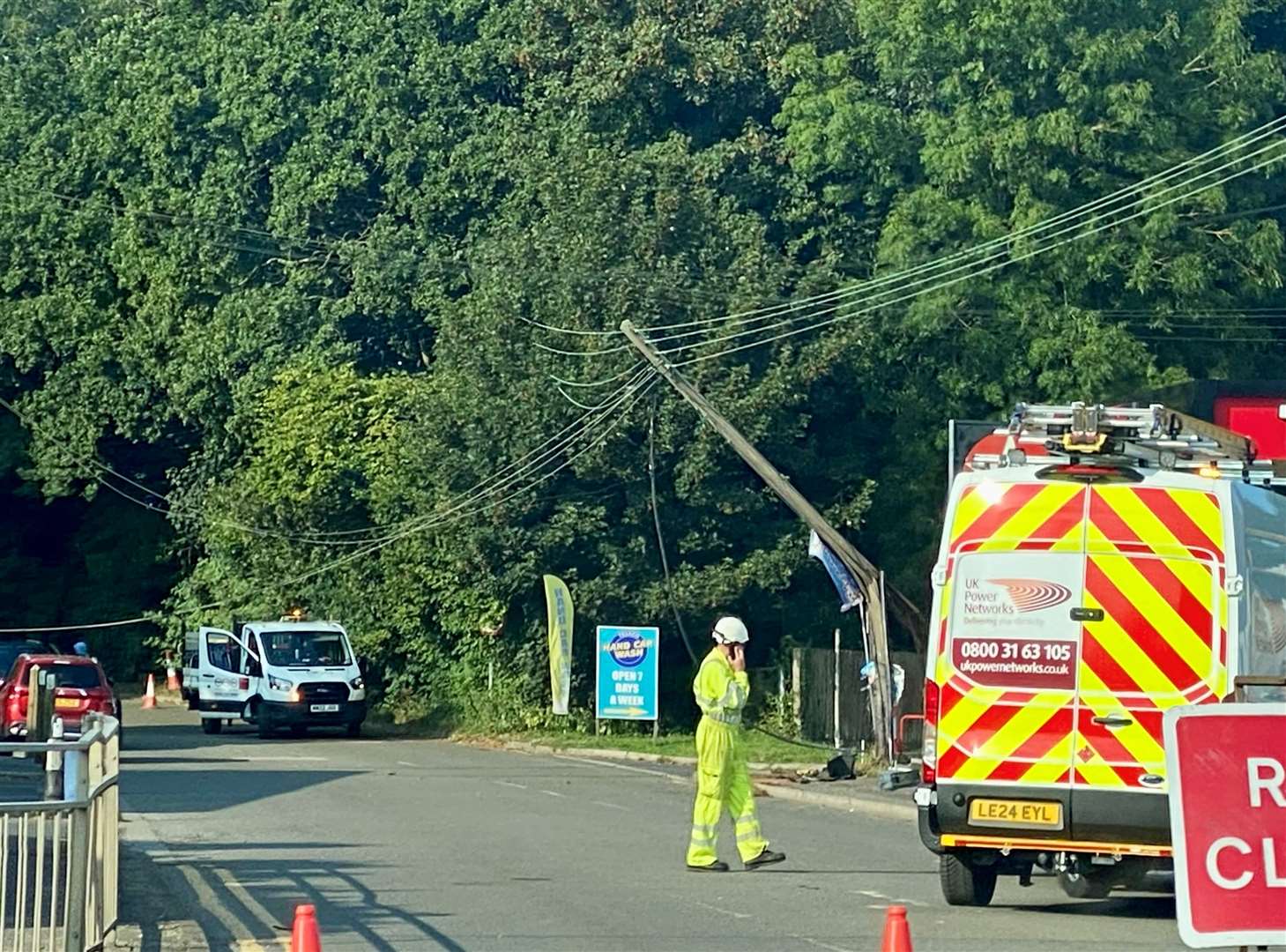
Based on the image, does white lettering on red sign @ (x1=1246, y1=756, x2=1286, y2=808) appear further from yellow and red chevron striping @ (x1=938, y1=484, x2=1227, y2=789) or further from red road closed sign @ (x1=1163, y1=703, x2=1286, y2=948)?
yellow and red chevron striping @ (x1=938, y1=484, x2=1227, y2=789)

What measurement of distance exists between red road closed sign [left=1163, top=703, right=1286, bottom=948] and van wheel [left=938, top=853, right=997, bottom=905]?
23.6ft

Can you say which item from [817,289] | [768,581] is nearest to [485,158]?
[817,289]

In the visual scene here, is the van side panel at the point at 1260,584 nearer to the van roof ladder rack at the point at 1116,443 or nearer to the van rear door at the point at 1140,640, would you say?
the van rear door at the point at 1140,640

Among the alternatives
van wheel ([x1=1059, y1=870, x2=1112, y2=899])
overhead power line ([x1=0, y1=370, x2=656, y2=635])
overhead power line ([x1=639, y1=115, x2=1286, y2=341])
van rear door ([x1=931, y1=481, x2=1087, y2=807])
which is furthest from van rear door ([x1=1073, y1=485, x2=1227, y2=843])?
overhead power line ([x1=639, y1=115, x2=1286, y2=341])

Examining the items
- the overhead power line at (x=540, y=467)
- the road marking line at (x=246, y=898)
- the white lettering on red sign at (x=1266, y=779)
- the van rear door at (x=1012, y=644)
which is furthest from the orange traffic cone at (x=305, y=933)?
the overhead power line at (x=540, y=467)

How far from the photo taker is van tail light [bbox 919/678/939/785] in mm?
13516

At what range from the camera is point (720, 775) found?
50.6ft

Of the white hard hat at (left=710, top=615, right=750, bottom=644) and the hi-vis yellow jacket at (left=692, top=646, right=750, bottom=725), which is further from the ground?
the white hard hat at (left=710, top=615, right=750, bottom=644)

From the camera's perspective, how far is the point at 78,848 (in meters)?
9.98

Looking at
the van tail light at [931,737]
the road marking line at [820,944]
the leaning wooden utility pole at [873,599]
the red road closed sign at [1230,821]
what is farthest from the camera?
the leaning wooden utility pole at [873,599]

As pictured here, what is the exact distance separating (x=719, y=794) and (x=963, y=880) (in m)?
2.11

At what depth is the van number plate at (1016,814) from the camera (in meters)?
13.0

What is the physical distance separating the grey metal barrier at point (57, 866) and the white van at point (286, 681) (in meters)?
27.4

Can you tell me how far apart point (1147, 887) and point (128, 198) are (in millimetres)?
37648
